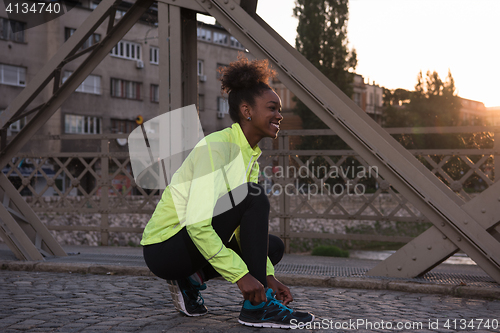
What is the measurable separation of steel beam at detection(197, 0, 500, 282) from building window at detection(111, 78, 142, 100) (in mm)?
37474

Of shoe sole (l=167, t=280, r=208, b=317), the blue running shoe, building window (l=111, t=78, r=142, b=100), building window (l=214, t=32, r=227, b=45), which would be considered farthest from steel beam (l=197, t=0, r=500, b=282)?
building window (l=214, t=32, r=227, b=45)

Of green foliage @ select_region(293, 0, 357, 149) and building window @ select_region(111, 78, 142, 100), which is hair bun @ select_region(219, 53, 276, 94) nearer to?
green foliage @ select_region(293, 0, 357, 149)

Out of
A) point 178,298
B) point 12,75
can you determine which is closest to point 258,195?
point 178,298

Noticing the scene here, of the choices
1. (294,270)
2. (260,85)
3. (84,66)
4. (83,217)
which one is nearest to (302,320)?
(260,85)

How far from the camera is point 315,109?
4.66 m

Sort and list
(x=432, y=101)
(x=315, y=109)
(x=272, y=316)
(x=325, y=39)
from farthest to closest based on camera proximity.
Result: (x=432, y=101)
(x=325, y=39)
(x=315, y=109)
(x=272, y=316)

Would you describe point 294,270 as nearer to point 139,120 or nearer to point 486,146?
point 486,146

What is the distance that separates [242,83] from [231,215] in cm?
78

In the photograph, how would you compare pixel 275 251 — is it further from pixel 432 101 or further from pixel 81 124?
pixel 432 101

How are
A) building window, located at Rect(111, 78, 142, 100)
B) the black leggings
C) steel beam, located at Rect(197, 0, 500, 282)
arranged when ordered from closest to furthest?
1. the black leggings
2. steel beam, located at Rect(197, 0, 500, 282)
3. building window, located at Rect(111, 78, 142, 100)

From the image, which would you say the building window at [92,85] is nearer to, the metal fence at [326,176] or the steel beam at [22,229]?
the metal fence at [326,176]

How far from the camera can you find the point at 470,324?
331 cm

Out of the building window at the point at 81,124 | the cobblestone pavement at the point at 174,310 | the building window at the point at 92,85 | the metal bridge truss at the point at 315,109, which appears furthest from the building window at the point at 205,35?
the cobblestone pavement at the point at 174,310

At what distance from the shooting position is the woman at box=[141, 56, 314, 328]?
2.69m
